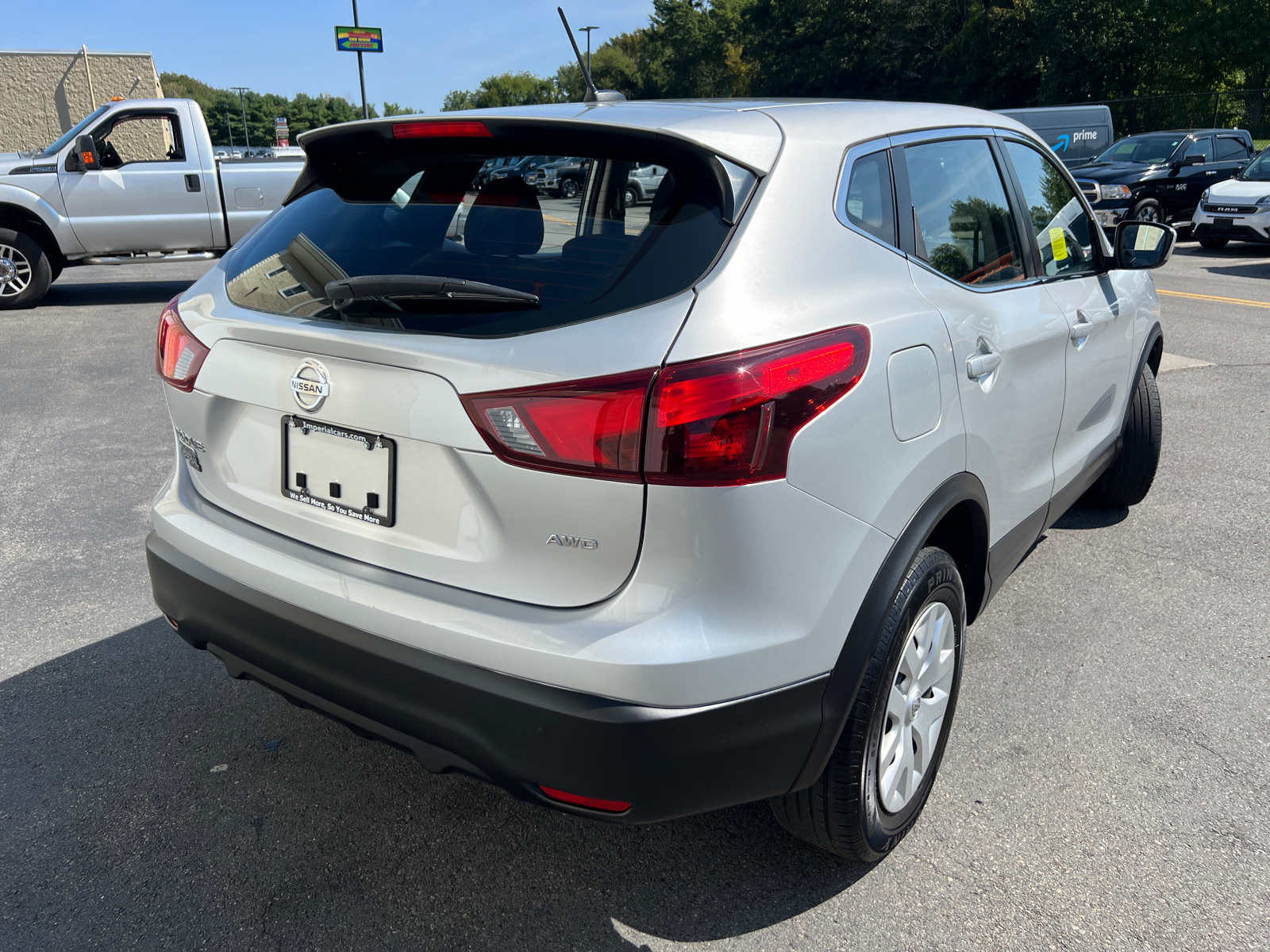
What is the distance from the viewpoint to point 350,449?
200 cm

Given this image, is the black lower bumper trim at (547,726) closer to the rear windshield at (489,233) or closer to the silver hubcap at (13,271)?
the rear windshield at (489,233)

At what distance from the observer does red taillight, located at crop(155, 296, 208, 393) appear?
2.33 m

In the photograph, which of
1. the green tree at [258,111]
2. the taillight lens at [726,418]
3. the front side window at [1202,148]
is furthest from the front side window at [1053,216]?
the green tree at [258,111]

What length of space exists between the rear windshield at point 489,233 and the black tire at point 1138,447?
10.2 ft

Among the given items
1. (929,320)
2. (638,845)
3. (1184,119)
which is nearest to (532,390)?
(929,320)

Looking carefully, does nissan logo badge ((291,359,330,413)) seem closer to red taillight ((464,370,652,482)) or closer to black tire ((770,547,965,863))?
red taillight ((464,370,652,482))

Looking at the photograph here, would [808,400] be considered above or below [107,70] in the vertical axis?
below

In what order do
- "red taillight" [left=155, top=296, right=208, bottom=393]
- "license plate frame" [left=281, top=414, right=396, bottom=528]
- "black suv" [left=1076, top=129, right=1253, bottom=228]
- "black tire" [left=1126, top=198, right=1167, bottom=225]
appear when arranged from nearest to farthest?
"license plate frame" [left=281, top=414, right=396, bottom=528] → "red taillight" [left=155, top=296, right=208, bottom=393] → "black tire" [left=1126, top=198, right=1167, bottom=225] → "black suv" [left=1076, top=129, right=1253, bottom=228]

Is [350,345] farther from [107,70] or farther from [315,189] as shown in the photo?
[107,70]

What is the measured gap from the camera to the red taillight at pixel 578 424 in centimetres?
171

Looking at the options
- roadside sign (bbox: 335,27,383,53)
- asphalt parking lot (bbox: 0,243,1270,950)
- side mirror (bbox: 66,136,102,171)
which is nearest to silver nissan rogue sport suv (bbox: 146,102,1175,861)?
asphalt parking lot (bbox: 0,243,1270,950)

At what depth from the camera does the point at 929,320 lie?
7.38 feet

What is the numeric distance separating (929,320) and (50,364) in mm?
7881

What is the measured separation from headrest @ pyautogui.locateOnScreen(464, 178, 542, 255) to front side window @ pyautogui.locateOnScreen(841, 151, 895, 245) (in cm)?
68
